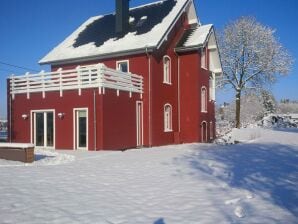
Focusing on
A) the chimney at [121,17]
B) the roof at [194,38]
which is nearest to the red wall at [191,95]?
the roof at [194,38]

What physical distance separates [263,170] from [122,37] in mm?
15341

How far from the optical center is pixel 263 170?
10758 millimetres

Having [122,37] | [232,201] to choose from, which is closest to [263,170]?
[232,201]

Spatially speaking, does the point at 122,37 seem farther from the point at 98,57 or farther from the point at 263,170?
the point at 263,170

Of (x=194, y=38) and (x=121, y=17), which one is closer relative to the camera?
(x=121, y=17)

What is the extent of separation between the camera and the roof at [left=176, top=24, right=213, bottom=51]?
23.4m

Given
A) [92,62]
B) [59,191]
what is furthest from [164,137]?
[59,191]

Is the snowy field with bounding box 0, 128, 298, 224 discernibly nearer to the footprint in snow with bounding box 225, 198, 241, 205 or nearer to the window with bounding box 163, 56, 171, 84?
the footprint in snow with bounding box 225, 198, 241, 205

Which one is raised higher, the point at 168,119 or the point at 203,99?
the point at 203,99

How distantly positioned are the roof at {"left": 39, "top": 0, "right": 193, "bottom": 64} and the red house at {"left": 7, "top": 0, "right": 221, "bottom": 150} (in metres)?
0.08

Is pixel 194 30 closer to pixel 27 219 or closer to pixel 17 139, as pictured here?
pixel 17 139

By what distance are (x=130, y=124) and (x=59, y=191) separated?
12.2m

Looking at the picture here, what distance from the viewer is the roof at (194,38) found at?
23433mm

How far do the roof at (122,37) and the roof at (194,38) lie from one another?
1.81 meters
